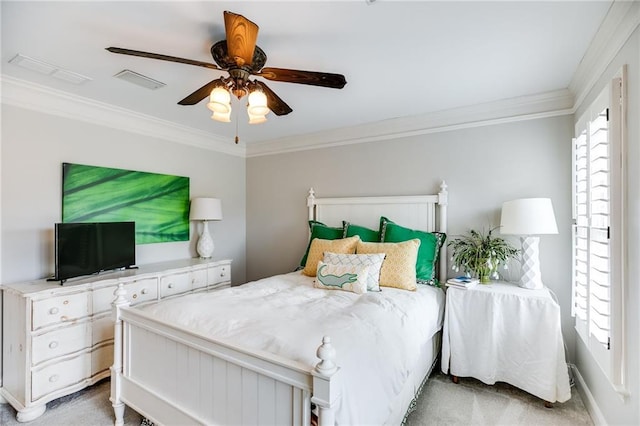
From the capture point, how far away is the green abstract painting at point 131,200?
288 centimetres

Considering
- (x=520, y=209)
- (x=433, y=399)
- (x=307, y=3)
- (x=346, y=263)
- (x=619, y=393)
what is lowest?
(x=433, y=399)

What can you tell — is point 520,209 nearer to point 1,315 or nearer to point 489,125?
point 489,125

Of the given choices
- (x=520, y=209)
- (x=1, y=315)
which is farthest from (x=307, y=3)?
(x=1, y=315)

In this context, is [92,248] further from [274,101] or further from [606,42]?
[606,42]

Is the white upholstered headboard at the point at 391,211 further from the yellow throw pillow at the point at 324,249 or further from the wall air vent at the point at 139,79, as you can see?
the wall air vent at the point at 139,79

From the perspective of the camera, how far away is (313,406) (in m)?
1.29

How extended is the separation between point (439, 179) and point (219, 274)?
8.95ft

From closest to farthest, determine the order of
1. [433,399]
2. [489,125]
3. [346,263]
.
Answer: [433,399] → [346,263] → [489,125]

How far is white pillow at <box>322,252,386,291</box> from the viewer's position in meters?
2.64

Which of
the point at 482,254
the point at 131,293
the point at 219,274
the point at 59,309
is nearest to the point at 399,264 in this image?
the point at 482,254

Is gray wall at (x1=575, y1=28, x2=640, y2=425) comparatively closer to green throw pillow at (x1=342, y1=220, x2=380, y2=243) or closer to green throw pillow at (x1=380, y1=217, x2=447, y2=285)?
green throw pillow at (x1=380, y1=217, x2=447, y2=285)

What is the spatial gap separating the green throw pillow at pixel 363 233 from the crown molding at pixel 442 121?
3.49 ft

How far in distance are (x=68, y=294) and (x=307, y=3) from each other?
106 inches

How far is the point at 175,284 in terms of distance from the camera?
324 centimetres
